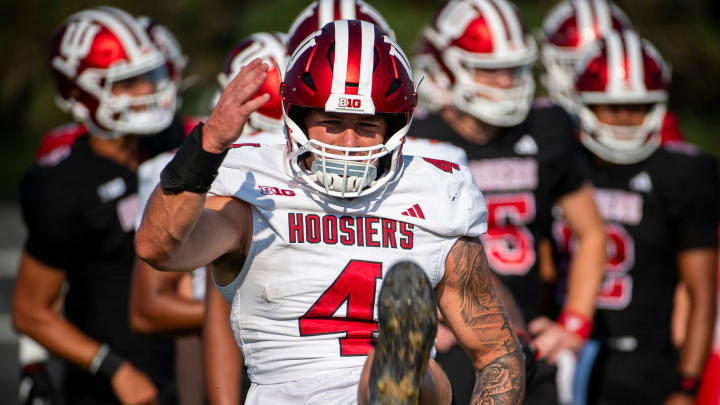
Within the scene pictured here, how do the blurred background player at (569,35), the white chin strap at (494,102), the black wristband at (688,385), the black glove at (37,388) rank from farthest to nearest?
the blurred background player at (569,35) < the black wristband at (688,385) < the white chin strap at (494,102) < the black glove at (37,388)

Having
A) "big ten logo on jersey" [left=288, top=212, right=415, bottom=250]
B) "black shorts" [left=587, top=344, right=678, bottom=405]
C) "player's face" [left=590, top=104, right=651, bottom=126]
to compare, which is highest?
"player's face" [left=590, top=104, right=651, bottom=126]

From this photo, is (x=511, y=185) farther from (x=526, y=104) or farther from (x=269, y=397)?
(x=269, y=397)

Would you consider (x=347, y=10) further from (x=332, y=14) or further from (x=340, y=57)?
(x=340, y=57)

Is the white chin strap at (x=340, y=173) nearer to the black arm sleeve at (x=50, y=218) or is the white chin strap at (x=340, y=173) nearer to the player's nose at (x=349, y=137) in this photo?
the player's nose at (x=349, y=137)

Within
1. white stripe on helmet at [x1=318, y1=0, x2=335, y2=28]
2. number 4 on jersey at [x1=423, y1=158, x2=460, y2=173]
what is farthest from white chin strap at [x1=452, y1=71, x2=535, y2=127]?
number 4 on jersey at [x1=423, y1=158, x2=460, y2=173]

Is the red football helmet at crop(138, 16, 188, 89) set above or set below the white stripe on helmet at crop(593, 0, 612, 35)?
below

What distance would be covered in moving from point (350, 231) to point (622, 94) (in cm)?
305

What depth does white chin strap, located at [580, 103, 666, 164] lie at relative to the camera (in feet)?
19.0

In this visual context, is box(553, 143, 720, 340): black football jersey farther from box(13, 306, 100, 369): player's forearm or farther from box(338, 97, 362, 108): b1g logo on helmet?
box(338, 97, 362, 108): b1g logo on helmet

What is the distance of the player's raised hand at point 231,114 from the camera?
2850mm

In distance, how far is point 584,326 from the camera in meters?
5.36

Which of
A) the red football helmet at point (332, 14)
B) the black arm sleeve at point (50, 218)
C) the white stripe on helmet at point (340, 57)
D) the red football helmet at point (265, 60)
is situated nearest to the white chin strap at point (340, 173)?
the white stripe on helmet at point (340, 57)

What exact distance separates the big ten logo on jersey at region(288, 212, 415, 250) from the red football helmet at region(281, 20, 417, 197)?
0.09 m

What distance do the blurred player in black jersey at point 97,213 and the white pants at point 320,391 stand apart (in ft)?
5.93
